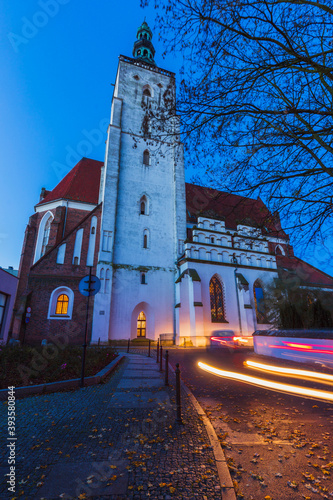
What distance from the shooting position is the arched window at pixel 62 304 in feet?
62.1

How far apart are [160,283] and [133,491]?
1998 centimetres

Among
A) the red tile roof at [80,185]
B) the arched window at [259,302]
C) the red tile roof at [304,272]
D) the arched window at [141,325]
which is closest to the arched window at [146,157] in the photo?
the red tile roof at [80,185]

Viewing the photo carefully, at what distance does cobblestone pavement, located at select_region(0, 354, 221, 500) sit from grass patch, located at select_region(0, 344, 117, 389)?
1.18 meters

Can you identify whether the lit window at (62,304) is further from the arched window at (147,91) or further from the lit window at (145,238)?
the arched window at (147,91)

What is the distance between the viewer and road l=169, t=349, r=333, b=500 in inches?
102

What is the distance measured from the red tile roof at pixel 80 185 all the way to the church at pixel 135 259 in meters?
0.16

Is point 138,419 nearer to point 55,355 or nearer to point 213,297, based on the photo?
point 55,355

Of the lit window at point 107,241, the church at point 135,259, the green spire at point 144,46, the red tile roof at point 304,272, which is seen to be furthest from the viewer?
the green spire at point 144,46

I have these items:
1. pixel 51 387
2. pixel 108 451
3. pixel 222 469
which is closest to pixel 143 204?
pixel 51 387

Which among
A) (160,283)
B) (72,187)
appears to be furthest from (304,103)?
(72,187)

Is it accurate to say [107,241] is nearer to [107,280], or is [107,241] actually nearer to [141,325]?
[107,280]

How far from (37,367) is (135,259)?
51.1ft

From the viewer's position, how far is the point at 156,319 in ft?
69.8

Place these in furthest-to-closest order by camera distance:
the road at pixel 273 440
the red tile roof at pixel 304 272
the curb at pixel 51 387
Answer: the red tile roof at pixel 304 272, the curb at pixel 51 387, the road at pixel 273 440
